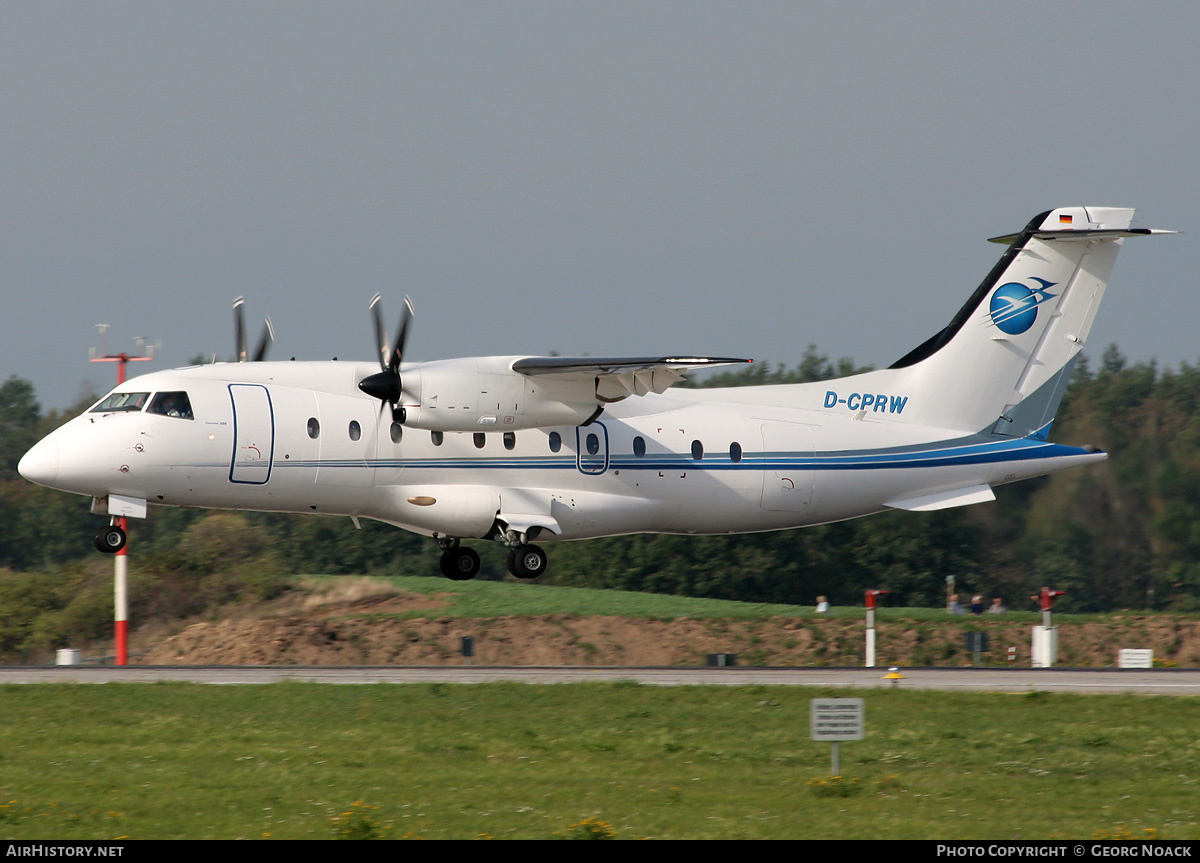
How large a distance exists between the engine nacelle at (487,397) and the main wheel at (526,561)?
2362mm

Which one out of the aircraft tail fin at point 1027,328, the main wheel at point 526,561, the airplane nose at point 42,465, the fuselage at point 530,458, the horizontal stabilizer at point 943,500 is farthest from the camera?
the aircraft tail fin at point 1027,328

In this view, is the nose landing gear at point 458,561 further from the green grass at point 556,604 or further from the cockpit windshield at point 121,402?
the green grass at point 556,604

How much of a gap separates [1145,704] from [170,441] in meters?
14.7

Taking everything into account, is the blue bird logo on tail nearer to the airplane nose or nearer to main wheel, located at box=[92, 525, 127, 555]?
main wheel, located at box=[92, 525, 127, 555]

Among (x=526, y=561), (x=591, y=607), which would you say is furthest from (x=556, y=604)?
(x=526, y=561)

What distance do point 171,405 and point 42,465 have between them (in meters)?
2.07

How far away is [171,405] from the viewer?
21.2 meters

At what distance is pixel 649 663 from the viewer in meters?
32.5

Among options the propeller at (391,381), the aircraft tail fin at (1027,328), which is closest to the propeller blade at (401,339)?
the propeller at (391,381)

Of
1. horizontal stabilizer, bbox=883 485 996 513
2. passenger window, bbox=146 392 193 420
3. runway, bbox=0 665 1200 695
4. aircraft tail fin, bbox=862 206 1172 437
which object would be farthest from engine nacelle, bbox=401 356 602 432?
aircraft tail fin, bbox=862 206 1172 437

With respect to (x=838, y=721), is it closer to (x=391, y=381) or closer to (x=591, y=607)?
(x=391, y=381)

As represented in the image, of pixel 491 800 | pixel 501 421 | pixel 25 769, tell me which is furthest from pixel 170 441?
pixel 491 800

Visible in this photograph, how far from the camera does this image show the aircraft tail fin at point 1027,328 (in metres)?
26.5

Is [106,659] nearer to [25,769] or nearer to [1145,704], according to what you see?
[25,769]
